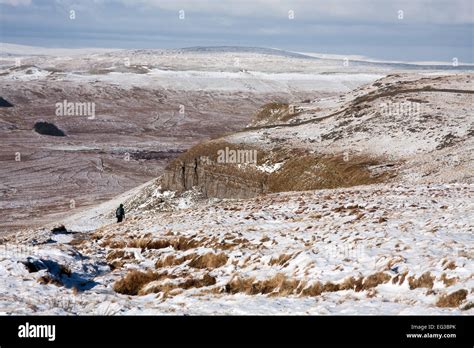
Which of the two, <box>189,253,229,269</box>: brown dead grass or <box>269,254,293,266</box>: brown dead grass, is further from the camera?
<box>189,253,229,269</box>: brown dead grass

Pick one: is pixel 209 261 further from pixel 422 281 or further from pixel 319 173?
pixel 319 173

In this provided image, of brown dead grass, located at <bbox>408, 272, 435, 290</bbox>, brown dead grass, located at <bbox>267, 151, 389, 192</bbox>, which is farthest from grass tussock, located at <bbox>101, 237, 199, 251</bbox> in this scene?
brown dead grass, located at <bbox>267, 151, 389, 192</bbox>

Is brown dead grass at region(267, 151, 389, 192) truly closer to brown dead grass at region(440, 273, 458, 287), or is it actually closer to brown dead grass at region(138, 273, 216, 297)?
brown dead grass at region(138, 273, 216, 297)

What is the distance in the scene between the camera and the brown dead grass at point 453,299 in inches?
467

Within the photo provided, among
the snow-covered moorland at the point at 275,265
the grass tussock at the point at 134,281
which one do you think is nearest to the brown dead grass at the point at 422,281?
the snow-covered moorland at the point at 275,265

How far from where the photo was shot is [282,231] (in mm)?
20734

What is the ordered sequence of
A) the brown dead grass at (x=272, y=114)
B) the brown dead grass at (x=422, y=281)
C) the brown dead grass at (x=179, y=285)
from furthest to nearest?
the brown dead grass at (x=272, y=114)
the brown dead grass at (x=179, y=285)
the brown dead grass at (x=422, y=281)

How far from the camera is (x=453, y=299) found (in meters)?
12.0

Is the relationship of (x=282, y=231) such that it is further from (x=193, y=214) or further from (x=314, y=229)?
(x=193, y=214)

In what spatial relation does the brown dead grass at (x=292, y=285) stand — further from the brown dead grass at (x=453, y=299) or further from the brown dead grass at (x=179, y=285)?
the brown dead grass at (x=453, y=299)

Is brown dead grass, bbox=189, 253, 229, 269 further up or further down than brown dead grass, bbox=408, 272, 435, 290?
further down

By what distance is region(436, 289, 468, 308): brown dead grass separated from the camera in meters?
11.9
